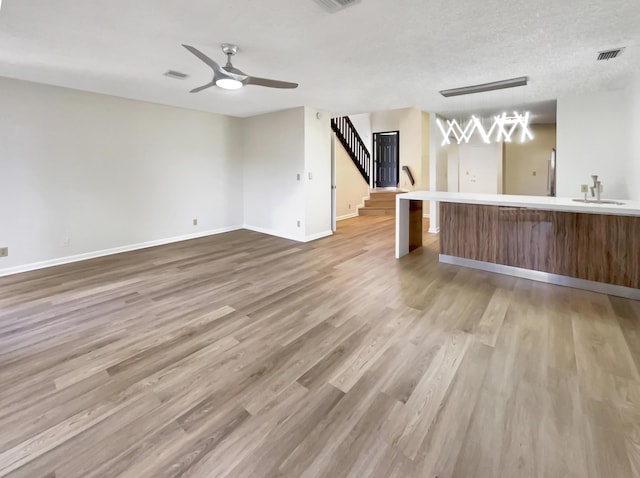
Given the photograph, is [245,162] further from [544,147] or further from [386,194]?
[544,147]

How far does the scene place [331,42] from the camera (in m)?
3.00

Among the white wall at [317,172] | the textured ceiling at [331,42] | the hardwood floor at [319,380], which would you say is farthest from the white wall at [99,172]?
the white wall at [317,172]

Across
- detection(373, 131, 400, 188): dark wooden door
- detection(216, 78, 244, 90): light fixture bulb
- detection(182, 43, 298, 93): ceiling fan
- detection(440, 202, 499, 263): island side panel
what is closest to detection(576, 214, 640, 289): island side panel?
detection(440, 202, 499, 263): island side panel

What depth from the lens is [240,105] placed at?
5.78 metres

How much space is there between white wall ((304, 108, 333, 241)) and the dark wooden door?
17.5ft

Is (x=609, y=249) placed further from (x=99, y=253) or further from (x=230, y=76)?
(x=99, y=253)

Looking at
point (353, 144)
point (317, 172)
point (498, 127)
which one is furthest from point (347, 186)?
point (498, 127)

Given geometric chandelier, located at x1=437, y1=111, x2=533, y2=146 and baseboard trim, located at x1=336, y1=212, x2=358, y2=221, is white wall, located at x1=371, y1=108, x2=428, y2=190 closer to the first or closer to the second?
baseboard trim, located at x1=336, y1=212, x2=358, y2=221

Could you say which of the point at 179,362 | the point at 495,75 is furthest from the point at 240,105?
the point at 179,362

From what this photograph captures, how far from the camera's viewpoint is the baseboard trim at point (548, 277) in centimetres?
340

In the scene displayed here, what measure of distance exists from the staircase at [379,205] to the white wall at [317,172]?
108 inches

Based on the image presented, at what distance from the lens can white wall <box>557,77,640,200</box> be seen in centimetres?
442

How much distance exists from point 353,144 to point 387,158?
1800mm

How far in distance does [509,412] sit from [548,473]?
1.25 ft
